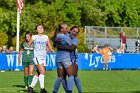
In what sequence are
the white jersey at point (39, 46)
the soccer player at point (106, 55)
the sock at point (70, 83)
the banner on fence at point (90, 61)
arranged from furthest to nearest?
1. the soccer player at point (106, 55)
2. the banner on fence at point (90, 61)
3. the white jersey at point (39, 46)
4. the sock at point (70, 83)

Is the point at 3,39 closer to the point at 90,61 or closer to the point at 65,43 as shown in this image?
the point at 90,61

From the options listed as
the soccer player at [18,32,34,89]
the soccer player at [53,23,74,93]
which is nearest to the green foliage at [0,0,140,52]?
the soccer player at [18,32,34,89]

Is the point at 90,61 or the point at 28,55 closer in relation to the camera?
the point at 28,55

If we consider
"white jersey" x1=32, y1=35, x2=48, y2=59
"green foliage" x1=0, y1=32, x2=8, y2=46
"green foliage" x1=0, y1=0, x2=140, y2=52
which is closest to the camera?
"white jersey" x1=32, y1=35, x2=48, y2=59

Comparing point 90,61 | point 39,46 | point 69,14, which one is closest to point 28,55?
point 39,46

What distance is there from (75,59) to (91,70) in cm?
1651

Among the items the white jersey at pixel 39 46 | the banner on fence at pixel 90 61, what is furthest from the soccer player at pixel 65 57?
the banner on fence at pixel 90 61

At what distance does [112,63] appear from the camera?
3186 centimetres

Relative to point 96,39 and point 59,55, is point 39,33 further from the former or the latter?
point 96,39

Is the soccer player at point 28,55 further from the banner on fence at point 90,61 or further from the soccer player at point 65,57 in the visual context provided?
the banner on fence at point 90,61

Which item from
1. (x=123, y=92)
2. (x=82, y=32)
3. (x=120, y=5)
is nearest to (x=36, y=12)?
(x=82, y=32)

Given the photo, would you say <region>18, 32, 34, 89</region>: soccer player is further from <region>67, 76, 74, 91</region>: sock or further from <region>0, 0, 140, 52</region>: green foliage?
<region>0, 0, 140, 52</region>: green foliage

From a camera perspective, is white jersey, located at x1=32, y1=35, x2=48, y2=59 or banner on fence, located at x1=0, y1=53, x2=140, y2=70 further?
banner on fence, located at x1=0, y1=53, x2=140, y2=70

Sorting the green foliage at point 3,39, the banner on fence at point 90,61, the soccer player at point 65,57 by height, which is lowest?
the banner on fence at point 90,61
